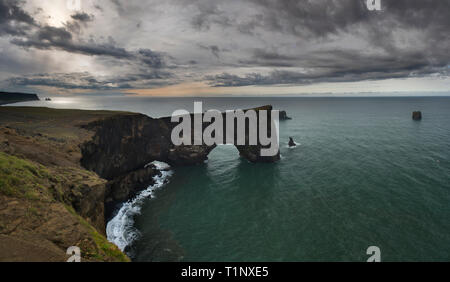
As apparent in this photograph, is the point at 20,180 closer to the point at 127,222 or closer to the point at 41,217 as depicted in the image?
the point at 41,217

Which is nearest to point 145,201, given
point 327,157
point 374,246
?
point 374,246

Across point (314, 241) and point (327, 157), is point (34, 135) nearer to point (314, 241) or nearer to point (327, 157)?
point (314, 241)

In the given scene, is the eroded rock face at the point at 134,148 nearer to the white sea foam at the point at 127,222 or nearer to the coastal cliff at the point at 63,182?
the coastal cliff at the point at 63,182

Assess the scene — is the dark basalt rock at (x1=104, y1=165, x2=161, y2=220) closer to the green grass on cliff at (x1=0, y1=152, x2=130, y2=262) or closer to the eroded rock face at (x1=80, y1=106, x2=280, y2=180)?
the eroded rock face at (x1=80, y1=106, x2=280, y2=180)

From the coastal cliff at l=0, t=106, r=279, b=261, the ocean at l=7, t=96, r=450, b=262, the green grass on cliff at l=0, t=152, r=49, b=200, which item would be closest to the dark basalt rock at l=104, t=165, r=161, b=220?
the coastal cliff at l=0, t=106, r=279, b=261

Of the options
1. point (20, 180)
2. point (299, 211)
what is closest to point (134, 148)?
point (20, 180)

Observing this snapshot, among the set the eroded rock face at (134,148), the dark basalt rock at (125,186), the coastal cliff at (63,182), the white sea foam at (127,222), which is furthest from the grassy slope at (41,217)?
the dark basalt rock at (125,186)
